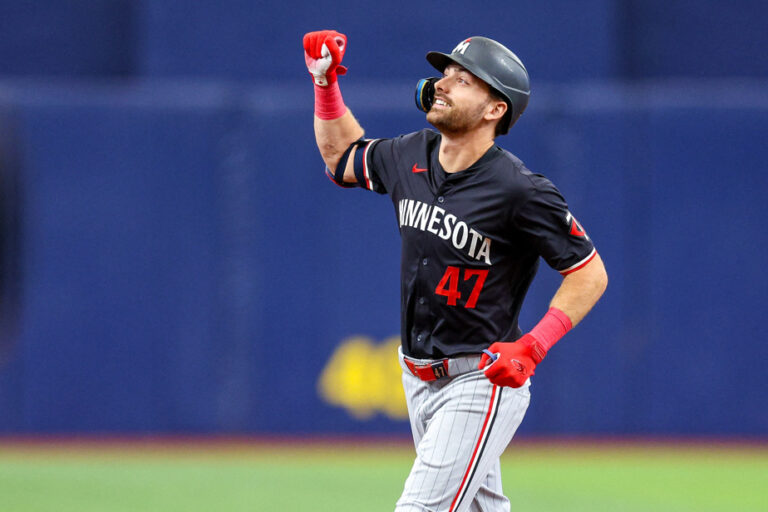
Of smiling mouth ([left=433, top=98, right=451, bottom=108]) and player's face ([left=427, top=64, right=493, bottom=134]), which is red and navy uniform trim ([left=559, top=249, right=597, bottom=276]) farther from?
smiling mouth ([left=433, top=98, right=451, bottom=108])

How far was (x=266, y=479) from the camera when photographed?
820 centimetres

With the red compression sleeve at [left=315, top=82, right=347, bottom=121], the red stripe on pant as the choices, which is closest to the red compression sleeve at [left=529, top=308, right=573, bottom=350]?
the red stripe on pant

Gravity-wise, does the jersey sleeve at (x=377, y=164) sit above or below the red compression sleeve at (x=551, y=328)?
above

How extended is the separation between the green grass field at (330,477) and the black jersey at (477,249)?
3.03 m

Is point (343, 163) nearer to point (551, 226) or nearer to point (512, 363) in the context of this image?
point (551, 226)

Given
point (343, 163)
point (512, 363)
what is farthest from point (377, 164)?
point (512, 363)

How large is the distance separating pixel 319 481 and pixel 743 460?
366 cm

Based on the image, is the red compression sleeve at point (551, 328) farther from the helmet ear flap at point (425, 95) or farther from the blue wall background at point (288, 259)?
the blue wall background at point (288, 259)

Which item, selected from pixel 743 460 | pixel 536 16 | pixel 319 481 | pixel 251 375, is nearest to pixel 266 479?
pixel 319 481

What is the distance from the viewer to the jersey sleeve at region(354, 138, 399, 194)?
475cm

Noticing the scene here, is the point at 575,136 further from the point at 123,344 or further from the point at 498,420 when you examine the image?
the point at 498,420

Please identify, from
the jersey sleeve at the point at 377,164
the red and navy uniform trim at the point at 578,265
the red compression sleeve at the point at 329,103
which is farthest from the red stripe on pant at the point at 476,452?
the red compression sleeve at the point at 329,103

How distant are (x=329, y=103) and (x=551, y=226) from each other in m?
1.17

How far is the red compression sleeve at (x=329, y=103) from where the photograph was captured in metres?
4.80
